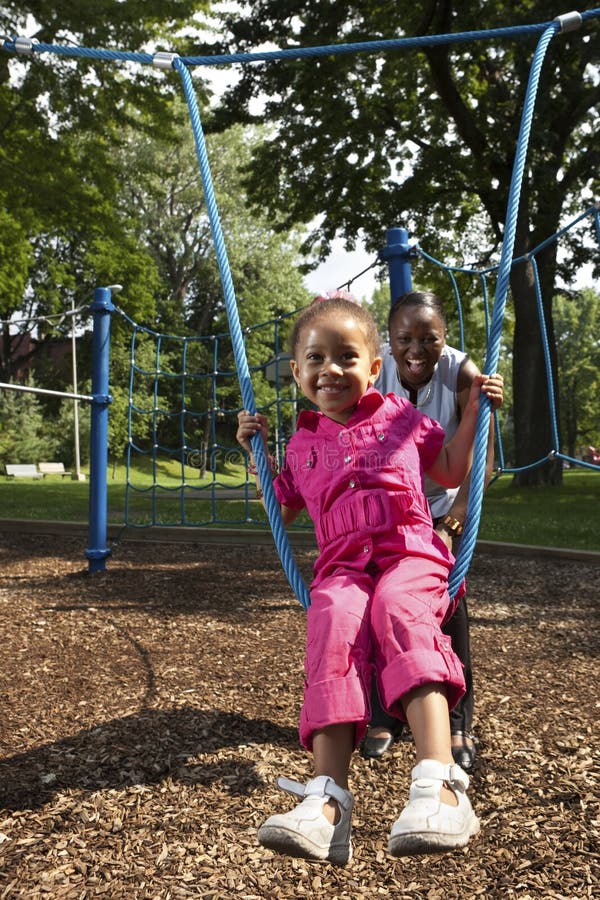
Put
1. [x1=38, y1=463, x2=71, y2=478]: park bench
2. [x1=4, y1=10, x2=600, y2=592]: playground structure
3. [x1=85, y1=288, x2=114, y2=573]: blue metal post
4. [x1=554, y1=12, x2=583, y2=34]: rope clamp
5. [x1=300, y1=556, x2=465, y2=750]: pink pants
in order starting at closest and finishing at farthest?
[x1=300, y1=556, x2=465, y2=750]: pink pants < [x1=4, y1=10, x2=600, y2=592]: playground structure < [x1=554, y1=12, x2=583, y2=34]: rope clamp < [x1=85, y1=288, x2=114, y2=573]: blue metal post < [x1=38, y1=463, x2=71, y2=478]: park bench

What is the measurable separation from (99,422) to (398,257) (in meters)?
2.70

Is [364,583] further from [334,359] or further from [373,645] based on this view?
[334,359]

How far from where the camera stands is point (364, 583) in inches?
70.6

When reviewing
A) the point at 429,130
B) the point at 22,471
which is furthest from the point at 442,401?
the point at 22,471

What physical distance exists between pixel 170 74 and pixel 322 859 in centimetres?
1082

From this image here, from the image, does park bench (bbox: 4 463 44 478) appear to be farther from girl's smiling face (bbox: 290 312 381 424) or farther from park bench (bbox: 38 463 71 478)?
girl's smiling face (bbox: 290 312 381 424)

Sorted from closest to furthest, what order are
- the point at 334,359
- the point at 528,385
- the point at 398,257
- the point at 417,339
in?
the point at 334,359 → the point at 417,339 → the point at 398,257 → the point at 528,385

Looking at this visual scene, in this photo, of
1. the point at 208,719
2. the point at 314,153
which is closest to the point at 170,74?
the point at 314,153

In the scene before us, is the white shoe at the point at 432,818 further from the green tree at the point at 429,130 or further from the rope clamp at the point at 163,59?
the green tree at the point at 429,130

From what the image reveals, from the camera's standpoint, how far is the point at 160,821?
223 centimetres

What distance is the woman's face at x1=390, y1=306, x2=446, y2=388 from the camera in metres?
2.45

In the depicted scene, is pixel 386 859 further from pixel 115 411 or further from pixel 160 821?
pixel 115 411

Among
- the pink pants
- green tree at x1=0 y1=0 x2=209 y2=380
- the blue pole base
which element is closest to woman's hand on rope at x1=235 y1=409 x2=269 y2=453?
the pink pants

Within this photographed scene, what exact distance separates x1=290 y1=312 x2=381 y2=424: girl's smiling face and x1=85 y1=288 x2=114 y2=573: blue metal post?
3803mm
